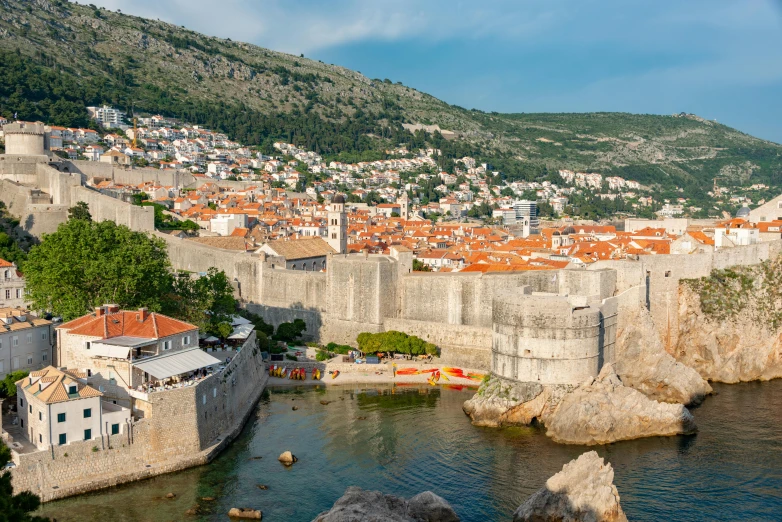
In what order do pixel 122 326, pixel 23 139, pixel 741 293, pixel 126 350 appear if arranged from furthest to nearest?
pixel 23 139 < pixel 741 293 < pixel 122 326 < pixel 126 350

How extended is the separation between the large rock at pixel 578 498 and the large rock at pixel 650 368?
32.1ft

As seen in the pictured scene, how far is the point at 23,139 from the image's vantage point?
1722 inches

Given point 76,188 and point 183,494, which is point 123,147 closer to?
point 76,188

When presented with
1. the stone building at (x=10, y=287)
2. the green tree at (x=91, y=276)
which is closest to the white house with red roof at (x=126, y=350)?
the green tree at (x=91, y=276)

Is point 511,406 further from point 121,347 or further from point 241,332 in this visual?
point 121,347

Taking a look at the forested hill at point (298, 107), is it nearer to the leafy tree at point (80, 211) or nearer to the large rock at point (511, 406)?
the leafy tree at point (80, 211)

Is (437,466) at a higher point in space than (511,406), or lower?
lower

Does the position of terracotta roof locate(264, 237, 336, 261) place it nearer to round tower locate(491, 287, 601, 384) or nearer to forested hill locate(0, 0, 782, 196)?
round tower locate(491, 287, 601, 384)

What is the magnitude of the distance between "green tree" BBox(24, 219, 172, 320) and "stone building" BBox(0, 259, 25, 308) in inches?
92.8

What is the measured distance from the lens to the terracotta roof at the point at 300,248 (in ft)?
123

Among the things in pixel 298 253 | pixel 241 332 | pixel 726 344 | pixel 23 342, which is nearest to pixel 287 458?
pixel 241 332

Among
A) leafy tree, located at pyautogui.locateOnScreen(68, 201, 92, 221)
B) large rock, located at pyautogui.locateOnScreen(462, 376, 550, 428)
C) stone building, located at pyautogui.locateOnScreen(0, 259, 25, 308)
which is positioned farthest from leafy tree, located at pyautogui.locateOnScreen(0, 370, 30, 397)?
leafy tree, located at pyautogui.locateOnScreen(68, 201, 92, 221)

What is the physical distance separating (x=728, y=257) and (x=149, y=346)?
22.3 metres

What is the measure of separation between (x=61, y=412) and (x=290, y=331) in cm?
1479
